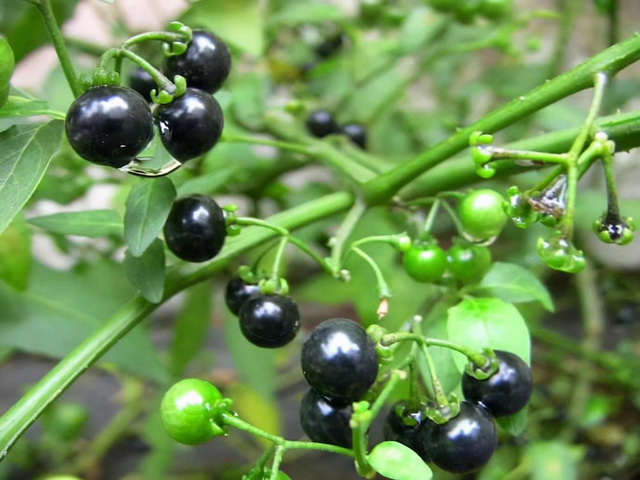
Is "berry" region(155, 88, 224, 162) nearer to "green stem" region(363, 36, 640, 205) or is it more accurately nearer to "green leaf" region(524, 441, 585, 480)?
"green stem" region(363, 36, 640, 205)

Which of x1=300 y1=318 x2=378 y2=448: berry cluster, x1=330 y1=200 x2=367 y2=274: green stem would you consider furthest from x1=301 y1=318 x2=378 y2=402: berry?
x1=330 y1=200 x2=367 y2=274: green stem

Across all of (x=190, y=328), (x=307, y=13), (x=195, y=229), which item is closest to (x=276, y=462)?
(x=195, y=229)

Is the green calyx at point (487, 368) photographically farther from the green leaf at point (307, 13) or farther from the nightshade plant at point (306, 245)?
the green leaf at point (307, 13)

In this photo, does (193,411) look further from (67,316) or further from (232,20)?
(232,20)

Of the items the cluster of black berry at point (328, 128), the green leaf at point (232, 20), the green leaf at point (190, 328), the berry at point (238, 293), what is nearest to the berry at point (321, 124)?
the cluster of black berry at point (328, 128)

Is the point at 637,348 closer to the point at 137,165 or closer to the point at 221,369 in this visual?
the point at 221,369

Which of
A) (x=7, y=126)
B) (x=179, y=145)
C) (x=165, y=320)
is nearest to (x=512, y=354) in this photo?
(x=179, y=145)
